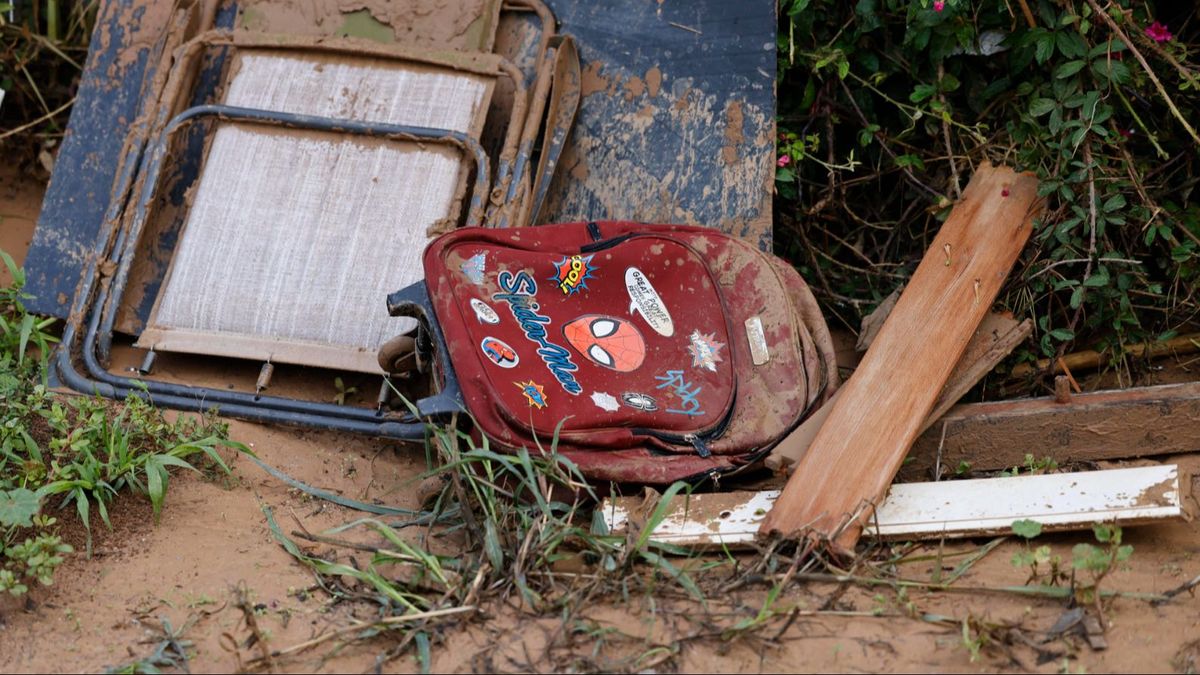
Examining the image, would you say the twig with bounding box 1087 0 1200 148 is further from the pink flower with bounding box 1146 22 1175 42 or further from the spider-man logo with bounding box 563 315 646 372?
the spider-man logo with bounding box 563 315 646 372

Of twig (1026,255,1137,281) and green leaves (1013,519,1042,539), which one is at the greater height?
twig (1026,255,1137,281)

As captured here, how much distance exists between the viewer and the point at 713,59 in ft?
12.4

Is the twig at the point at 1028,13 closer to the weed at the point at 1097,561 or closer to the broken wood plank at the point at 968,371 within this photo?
the broken wood plank at the point at 968,371

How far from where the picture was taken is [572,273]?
10.4 feet

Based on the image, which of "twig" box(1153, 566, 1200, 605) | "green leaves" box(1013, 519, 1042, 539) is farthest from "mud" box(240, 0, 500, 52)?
"twig" box(1153, 566, 1200, 605)

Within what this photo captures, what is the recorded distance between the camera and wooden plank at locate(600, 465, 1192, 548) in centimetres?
262

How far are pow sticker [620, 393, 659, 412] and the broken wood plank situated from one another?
32 centimetres

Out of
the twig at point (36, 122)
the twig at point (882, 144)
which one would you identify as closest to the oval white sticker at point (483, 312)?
the twig at point (882, 144)

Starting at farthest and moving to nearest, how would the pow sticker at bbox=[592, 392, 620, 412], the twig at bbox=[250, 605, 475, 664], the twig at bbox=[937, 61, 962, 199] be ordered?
the twig at bbox=[937, 61, 962, 199], the pow sticker at bbox=[592, 392, 620, 412], the twig at bbox=[250, 605, 475, 664]

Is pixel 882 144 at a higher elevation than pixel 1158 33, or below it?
below

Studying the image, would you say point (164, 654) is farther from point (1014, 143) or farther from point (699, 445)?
point (1014, 143)

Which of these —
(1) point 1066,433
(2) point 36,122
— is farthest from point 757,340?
(2) point 36,122

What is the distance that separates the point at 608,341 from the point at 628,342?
0.05 m

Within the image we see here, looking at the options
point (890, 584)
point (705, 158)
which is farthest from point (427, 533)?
point (705, 158)
